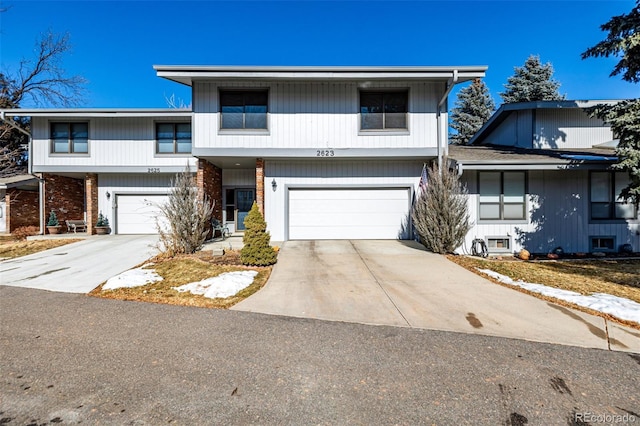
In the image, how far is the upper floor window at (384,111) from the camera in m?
10.3

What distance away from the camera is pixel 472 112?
29.7 m

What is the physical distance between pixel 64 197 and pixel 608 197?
71.7ft

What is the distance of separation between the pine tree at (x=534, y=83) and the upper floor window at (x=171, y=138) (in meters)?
25.2

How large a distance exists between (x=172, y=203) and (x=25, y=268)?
3.82 m

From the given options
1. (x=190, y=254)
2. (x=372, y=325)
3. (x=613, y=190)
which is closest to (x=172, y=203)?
(x=190, y=254)

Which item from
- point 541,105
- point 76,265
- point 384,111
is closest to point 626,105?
point 541,105

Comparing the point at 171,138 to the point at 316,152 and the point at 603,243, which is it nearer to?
the point at 316,152

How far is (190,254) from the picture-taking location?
8.41m

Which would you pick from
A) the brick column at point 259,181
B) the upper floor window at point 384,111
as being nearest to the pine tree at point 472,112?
the upper floor window at point 384,111

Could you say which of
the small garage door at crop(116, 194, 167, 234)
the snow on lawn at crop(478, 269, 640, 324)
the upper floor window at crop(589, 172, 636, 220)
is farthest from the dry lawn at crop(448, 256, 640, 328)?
the small garage door at crop(116, 194, 167, 234)

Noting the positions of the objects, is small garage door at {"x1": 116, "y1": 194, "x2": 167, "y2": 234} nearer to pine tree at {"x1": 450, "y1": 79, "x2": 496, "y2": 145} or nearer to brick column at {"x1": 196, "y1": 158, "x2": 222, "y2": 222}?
brick column at {"x1": 196, "y1": 158, "x2": 222, "y2": 222}

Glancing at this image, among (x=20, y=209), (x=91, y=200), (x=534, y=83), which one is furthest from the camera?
(x=534, y=83)

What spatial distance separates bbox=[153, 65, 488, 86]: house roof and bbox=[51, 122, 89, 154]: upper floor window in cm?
620

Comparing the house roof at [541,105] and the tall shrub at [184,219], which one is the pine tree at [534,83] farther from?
the tall shrub at [184,219]
